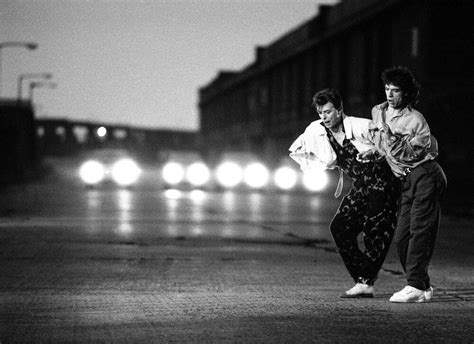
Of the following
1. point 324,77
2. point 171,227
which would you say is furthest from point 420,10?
point 171,227

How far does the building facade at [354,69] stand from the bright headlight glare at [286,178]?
386 centimetres

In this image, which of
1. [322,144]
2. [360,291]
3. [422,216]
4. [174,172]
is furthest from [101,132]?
[174,172]

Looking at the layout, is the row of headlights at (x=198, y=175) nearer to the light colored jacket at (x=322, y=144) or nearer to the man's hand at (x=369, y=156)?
the light colored jacket at (x=322, y=144)

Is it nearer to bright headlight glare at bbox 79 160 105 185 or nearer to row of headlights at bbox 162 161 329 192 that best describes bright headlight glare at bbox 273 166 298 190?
row of headlights at bbox 162 161 329 192

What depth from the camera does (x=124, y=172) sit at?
39.8 meters

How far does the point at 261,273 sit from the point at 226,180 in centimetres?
3097

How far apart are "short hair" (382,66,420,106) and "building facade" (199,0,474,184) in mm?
34599

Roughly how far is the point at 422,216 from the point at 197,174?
3152 centimetres

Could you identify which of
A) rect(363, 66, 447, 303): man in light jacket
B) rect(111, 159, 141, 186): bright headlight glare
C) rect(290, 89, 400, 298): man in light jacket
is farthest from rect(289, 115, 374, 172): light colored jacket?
rect(111, 159, 141, 186): bright headlight glare

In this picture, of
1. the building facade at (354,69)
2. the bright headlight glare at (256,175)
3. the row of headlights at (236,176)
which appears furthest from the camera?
the building facade at (354,69)

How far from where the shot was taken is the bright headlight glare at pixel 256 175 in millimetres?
40188

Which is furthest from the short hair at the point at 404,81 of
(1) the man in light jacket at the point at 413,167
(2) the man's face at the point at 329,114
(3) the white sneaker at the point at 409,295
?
(3) the white sneaker at the point at 409,295

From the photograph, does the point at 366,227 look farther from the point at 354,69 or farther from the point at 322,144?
the point at 354,69

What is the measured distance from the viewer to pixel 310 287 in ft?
28.3
